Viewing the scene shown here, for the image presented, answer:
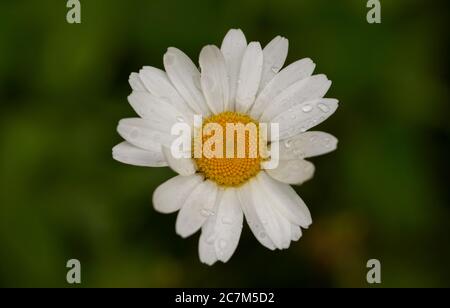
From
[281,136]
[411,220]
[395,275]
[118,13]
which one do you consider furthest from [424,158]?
[118,13]

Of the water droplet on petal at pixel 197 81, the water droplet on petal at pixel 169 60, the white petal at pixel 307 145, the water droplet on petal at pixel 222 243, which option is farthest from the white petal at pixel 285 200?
the water droplet on petal at pixel 169 60

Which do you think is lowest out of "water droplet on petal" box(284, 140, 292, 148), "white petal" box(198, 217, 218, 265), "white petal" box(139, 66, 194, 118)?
"white petal" box(198, 217, 218, 265)
